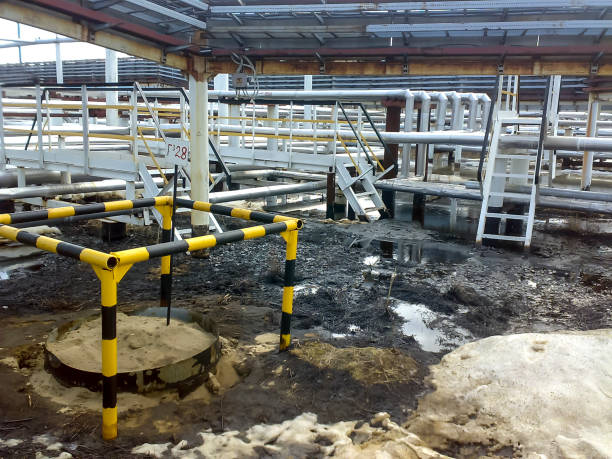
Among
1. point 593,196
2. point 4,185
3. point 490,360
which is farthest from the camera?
point 4,185

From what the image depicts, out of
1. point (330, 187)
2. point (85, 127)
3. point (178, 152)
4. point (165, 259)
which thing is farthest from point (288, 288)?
point (330, 187)

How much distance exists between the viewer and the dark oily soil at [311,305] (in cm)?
338

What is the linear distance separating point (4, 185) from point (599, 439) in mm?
9694

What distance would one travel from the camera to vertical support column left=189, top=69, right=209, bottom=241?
284 inches

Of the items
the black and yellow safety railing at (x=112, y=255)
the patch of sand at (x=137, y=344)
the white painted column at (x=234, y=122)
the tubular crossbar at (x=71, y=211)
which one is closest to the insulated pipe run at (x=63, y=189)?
the tubular crossbar at (x=71, y=211)

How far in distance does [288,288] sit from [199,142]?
3.77 meters

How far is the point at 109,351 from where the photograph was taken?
2.96 meters

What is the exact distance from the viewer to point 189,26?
636 cm

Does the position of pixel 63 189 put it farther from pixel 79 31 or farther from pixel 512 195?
pixel 512 195

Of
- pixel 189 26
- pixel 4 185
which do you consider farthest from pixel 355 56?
pixel 4 185

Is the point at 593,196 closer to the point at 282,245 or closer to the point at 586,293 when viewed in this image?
the point at 586,293

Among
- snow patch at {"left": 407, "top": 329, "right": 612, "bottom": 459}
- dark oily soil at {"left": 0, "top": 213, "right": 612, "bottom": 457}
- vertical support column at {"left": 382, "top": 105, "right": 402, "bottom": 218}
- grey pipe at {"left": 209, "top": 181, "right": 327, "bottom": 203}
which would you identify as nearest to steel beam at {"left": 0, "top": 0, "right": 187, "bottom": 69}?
grey pipe at {"left": 209, "top": 181, "right": 327, "bottom": 203}

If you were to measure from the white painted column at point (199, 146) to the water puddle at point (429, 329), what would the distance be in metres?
3.16

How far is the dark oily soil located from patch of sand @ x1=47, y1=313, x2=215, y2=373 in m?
0.28
